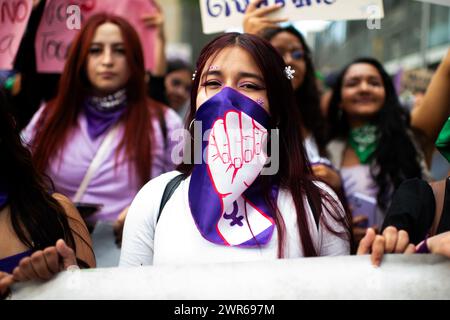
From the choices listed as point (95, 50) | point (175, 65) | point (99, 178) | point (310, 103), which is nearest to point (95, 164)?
point (99, 178)

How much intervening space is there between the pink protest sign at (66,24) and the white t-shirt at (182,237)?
1.37 meters

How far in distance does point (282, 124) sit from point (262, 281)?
668mm

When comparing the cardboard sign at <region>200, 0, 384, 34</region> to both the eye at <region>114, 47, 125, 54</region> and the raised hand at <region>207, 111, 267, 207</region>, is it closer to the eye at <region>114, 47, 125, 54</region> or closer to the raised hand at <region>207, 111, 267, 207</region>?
the eye at <region>114, 47, 125, 54</region>

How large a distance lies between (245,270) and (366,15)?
1.69 metres

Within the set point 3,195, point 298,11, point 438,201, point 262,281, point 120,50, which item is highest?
point 298,11

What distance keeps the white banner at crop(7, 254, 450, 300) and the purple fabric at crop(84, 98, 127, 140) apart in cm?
159

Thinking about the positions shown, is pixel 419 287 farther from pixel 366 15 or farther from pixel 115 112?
pixel 115 112

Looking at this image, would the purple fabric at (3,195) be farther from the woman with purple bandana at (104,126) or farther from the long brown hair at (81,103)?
the long brown hair at (81,103)

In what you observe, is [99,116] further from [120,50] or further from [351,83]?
[351,83]

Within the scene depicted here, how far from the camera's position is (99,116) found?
136 inches

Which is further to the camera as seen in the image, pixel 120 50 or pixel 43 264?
pixel 120 50

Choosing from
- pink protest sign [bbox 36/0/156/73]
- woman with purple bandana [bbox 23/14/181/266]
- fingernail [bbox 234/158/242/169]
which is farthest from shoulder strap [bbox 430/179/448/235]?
pink protest sign [bbox 36/0/156/73]
